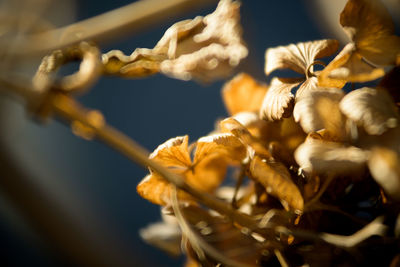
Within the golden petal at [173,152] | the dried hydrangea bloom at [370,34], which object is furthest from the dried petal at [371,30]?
the golden petal at [173,152]

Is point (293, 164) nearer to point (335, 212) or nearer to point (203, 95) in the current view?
point (335, 212)

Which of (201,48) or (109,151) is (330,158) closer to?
(201,48)

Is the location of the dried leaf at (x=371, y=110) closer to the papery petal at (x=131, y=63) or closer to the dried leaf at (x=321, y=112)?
the dried leaf at (x=321, y=112)

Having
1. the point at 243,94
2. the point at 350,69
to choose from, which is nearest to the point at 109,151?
the point at 243,94

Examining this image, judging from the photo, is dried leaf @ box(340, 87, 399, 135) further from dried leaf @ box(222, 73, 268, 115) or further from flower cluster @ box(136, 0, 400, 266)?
dried leaf @ box(222, 73, 268, 115)

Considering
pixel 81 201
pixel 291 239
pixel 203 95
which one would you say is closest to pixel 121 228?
pixel 81 201
